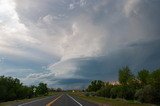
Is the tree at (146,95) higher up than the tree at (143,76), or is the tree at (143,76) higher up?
the tree at (143,76)

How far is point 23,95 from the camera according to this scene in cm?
13425

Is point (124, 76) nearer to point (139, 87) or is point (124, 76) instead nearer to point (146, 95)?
point (139, 87)

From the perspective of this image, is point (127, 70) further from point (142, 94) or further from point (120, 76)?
point (142, 94)

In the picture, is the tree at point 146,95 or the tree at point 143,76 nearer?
the tree at point 146,95

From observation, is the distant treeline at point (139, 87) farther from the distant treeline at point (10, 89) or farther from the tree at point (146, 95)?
the distant treeline at point (10, 89)

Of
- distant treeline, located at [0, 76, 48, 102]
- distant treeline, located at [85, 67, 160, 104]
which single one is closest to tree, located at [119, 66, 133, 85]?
distant treeline, located at [85, 67, 160, 104]

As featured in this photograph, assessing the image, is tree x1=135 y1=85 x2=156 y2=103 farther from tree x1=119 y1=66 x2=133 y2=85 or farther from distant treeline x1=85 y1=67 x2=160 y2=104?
tree x1=119 y1=66 x2=133 y2=85

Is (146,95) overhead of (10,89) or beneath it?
beneath

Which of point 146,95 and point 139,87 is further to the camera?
point 139,87

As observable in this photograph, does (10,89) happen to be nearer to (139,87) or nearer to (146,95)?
(139,87)

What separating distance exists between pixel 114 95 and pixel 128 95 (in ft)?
37.9

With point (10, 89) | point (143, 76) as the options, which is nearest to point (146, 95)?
point (143, 76)

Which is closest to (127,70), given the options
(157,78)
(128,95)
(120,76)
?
(120,76)

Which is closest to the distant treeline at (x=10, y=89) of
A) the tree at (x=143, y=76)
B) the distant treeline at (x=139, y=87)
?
the distant treeline at (x=139, y=87)
